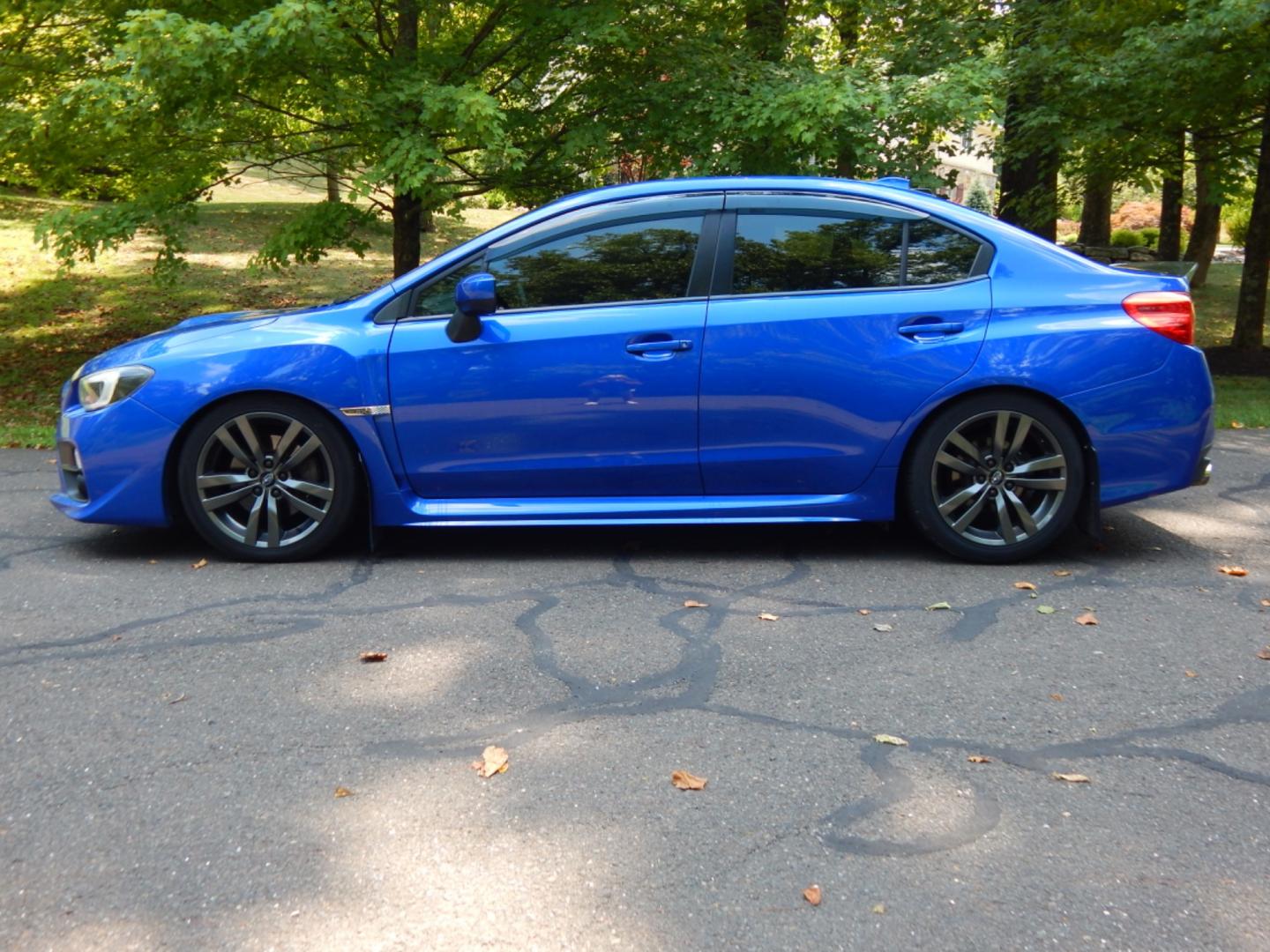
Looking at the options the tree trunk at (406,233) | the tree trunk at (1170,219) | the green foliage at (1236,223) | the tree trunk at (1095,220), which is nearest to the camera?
the tree trunk at (406,233)

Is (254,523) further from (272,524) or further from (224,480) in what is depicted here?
(224,480)

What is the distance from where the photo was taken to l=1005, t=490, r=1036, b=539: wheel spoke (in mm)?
5520

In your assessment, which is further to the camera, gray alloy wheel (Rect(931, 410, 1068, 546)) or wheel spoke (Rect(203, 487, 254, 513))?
wheel spoke (Rect(203, 487, 254, 513))

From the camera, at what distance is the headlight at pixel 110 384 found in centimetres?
562

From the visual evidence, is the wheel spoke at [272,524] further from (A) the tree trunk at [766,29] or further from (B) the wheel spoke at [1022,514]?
(A) the tree trunk at [766,29]

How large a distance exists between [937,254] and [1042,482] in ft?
3.64

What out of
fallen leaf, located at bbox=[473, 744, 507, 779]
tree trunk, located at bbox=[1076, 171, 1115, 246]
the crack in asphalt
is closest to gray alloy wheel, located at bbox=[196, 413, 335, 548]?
the crack in asphalt

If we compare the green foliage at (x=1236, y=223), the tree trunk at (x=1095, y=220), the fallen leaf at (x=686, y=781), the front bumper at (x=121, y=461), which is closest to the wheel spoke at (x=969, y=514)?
the fallen leaf at (x=686, y=781)

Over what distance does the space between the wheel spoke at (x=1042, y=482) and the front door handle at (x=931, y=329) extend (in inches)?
27.0

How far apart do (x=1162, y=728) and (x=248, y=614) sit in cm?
328

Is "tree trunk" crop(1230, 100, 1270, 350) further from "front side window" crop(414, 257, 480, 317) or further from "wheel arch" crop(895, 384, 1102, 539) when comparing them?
"front side window" crop(414, 257, 480, 317)

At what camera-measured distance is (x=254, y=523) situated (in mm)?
5633

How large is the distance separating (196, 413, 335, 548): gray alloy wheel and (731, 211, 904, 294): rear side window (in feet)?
6.61

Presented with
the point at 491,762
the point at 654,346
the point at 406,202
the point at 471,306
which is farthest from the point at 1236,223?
the point at 491,762
